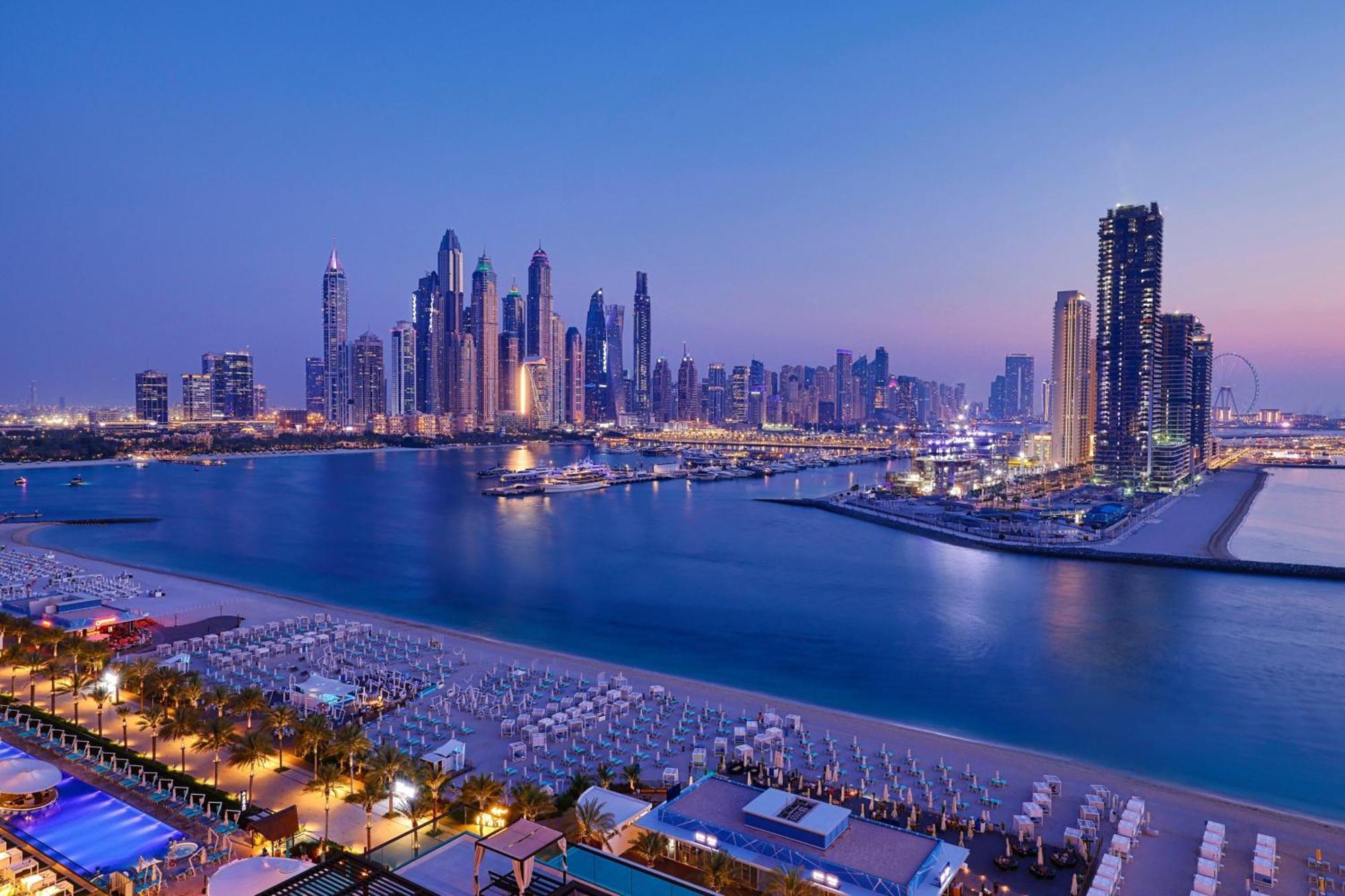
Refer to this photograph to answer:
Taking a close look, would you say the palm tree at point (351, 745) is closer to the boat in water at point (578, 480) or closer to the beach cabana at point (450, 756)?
the beach cabana at point (450, 756)

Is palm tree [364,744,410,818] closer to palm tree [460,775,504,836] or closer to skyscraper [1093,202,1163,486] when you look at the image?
palm tree [460,775,504,836]

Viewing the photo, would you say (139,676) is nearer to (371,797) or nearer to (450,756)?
(450,756)

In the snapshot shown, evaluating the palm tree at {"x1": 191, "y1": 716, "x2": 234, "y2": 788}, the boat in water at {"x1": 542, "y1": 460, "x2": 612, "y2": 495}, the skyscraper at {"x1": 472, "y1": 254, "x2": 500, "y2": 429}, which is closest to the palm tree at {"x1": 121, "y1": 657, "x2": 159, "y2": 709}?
the palm tree at {"x1": 191, "y1": 716, "x2": 234, "y2": 788}

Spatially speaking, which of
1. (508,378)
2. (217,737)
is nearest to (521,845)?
(217,737)

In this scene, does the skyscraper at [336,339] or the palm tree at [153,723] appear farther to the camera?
the skyscraper at [336,339]

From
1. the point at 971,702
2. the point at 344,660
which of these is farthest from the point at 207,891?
the point at 971,702

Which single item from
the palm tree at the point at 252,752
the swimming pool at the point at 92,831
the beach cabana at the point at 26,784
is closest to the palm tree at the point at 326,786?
the palm tree at the point at 252,752
